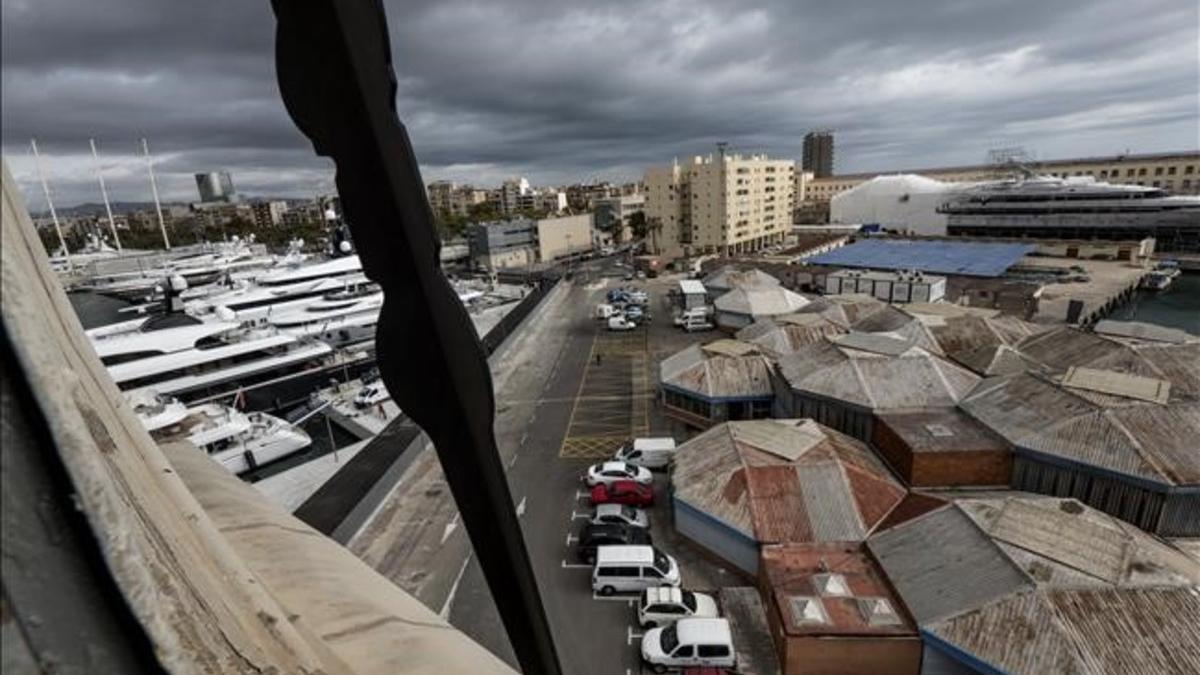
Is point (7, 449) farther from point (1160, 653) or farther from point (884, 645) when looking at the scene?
point (1160, 653)

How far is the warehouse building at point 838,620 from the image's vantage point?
6.76 meters

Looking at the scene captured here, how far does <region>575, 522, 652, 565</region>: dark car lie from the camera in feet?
31.2

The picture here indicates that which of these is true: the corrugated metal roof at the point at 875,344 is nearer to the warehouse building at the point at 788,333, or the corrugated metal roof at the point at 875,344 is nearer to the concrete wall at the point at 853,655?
the warehouse building at the point at 788,333

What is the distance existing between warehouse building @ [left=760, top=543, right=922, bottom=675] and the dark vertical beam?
23.2 ft

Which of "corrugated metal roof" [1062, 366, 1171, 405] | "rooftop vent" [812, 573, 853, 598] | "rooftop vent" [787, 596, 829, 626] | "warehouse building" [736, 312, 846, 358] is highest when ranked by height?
"corrugated metal roof" [1062, 366, 1171, 405]

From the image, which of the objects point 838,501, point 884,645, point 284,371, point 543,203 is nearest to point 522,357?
point 284,371

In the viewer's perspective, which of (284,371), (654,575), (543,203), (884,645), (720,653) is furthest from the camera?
(543,203)

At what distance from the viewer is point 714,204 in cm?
4759

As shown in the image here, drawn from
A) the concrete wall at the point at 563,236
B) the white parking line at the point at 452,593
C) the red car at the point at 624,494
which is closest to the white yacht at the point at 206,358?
the white parking line at the point at 452,593

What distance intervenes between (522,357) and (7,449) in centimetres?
2087

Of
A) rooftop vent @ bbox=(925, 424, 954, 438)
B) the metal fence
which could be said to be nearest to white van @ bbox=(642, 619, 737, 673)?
rooftop vent @ bbox=(925, 424, 954, 438)

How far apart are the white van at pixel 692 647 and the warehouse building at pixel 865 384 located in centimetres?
609

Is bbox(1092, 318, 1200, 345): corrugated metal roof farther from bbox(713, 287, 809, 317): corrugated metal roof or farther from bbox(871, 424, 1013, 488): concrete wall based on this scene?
bbox(713, 287, 809, 317): corrugated metal roof

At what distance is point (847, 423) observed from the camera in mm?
11891
